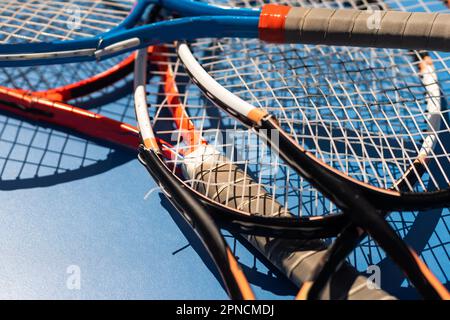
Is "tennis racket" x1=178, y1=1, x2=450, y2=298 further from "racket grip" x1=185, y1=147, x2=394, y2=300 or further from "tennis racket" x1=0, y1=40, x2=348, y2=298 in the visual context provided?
"tennis racket" x1=0, y1=40, x2=348, y2=298

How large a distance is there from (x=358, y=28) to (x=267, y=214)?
48 centimetres

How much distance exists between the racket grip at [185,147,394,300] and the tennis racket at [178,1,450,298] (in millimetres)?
155

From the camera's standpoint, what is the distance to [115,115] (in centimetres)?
192

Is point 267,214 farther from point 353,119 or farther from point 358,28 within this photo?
point 358,28

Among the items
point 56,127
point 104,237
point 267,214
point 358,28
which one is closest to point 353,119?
point 358,28

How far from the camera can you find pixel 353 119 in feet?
5.51

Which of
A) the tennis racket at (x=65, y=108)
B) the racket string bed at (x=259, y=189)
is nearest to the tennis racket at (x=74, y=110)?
the tennis racket at (x=65, y=108)

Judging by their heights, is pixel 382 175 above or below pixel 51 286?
above

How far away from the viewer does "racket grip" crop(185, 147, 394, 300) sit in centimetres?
135

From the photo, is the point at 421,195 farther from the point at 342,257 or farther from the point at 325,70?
the point at 325,70

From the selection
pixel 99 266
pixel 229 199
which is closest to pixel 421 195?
pixel 229 199
